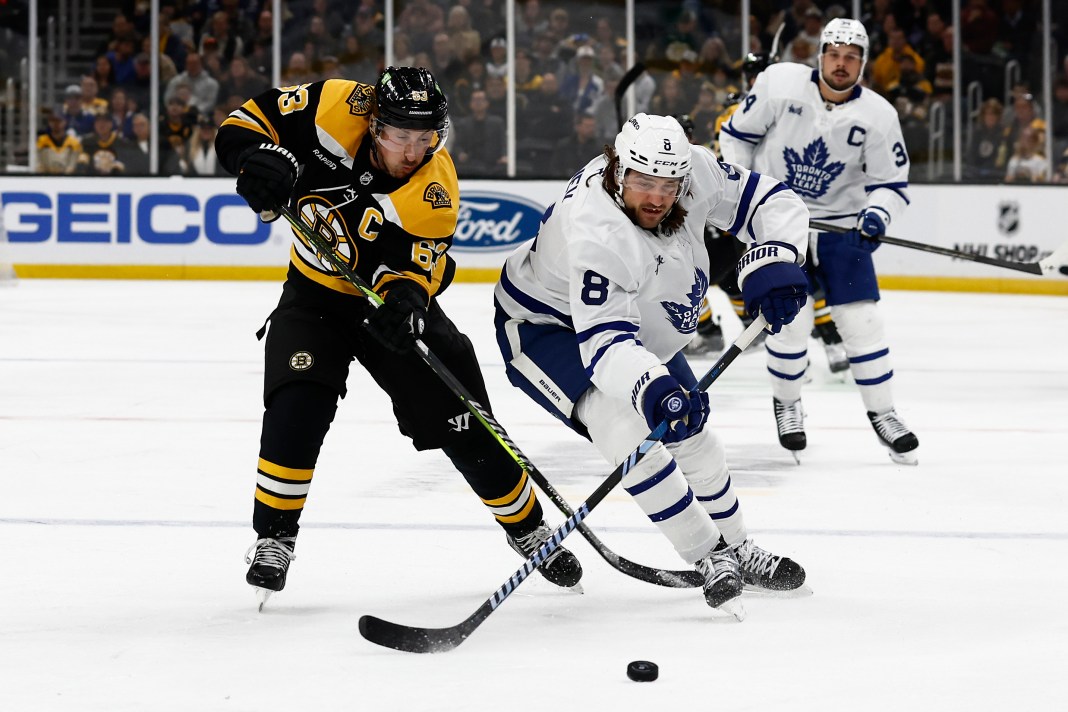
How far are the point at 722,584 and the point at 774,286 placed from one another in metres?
0.52

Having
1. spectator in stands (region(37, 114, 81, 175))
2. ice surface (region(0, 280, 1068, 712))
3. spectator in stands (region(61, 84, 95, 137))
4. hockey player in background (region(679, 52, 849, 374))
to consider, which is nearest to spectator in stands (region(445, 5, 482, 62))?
spectator in stands (region(61, 84, 95, 137))

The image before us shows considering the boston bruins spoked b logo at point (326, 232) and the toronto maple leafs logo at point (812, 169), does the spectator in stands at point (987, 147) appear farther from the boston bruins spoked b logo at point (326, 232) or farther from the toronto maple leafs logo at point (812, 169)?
the boston bruins spoked b logo at point (326, 232)

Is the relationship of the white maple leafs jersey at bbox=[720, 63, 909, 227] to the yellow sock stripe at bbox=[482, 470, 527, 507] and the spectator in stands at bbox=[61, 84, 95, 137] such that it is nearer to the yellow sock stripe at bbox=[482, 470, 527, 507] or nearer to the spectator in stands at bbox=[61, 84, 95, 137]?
the yellow sock stripe at bbox=[482, 470, 527, 507]

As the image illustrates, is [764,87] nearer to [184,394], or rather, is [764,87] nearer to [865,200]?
[865,200]

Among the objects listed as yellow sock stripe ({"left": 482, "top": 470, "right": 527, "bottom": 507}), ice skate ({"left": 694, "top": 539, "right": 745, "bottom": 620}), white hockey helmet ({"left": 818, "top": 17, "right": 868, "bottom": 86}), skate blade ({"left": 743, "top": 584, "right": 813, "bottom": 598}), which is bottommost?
skate blade ({"left": 743, "top": 584, "right": 813, "bottom": 598})

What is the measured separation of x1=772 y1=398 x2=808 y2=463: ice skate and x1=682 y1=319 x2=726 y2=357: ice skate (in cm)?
225

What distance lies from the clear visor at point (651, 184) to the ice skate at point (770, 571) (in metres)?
0.67

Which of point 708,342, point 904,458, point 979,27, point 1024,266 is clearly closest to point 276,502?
point 904,458

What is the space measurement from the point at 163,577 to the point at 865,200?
250 centimetres

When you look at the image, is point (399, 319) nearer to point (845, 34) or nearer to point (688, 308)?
point (688, 308)

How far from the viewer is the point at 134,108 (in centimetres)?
992

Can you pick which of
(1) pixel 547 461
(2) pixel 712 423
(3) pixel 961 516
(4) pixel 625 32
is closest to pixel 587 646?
(3) pixel 961 516

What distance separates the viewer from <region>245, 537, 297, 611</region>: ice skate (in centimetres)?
252

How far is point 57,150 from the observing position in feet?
31.8
